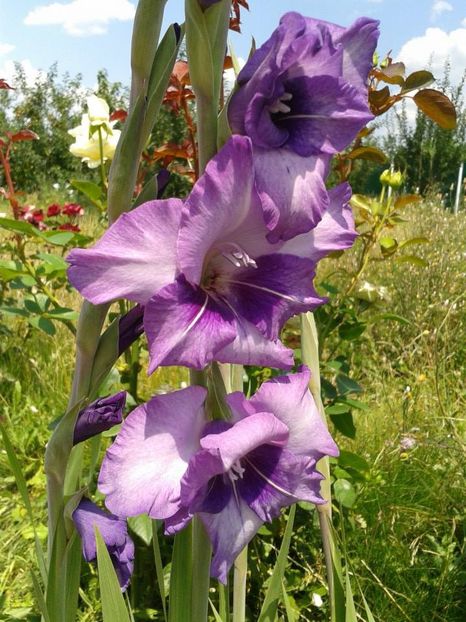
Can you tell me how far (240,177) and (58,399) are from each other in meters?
2.38

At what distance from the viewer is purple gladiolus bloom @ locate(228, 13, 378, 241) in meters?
0.58

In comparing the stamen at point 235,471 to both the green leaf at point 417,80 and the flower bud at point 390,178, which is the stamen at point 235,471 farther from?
the flower bud at point 390,178

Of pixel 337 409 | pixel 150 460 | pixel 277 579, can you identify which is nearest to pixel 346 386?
pixel 337 409

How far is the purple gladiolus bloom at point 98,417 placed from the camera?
27.8 inches

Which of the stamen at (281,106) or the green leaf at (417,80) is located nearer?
the stamen at (281,106)

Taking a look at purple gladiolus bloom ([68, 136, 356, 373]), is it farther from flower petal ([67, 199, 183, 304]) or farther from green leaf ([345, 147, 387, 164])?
green leaf ([345, 147, 387, 164])

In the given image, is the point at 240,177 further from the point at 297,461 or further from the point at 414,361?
the point at 414,361

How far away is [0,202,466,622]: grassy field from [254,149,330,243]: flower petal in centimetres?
89

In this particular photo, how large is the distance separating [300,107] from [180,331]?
0.24 meters

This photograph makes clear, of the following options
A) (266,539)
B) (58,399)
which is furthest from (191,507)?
(58,399)

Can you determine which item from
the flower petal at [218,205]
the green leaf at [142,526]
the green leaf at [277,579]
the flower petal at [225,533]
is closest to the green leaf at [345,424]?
the green leaf at [142,526]

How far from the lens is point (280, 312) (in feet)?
2.18

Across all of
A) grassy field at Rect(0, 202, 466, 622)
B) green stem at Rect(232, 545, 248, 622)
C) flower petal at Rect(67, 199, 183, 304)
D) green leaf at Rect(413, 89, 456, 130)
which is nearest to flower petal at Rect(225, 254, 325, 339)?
flower petal at Rect(67, 199, 183, 304)

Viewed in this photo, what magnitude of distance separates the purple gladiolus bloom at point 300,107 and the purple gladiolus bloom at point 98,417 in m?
0.27
